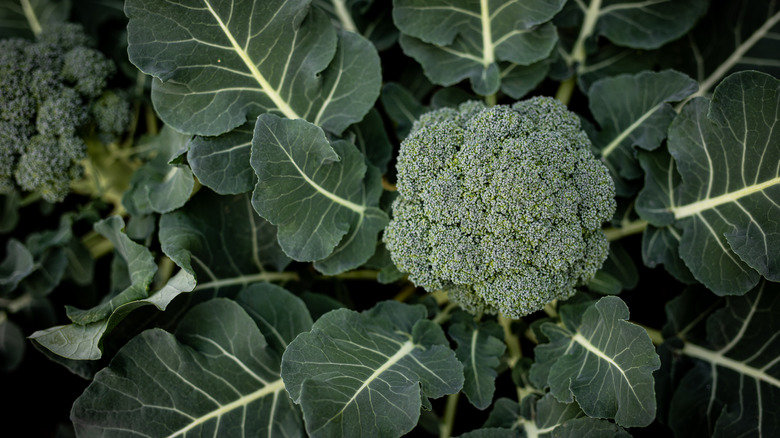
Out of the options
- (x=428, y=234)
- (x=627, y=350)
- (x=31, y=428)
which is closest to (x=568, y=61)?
(x=428, y=234)

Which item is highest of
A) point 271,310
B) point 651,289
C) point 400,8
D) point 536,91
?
point 400,8

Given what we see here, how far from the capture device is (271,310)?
1324mm

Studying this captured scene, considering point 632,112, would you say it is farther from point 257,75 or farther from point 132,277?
point 132,277

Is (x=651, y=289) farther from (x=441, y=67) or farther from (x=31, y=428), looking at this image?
(x=31, y=428)

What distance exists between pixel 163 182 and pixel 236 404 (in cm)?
61

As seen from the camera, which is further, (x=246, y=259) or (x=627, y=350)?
(x=246, y=259)

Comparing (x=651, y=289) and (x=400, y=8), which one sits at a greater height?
(x=400, y=8)

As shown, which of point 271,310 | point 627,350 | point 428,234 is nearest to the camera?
point 627,350

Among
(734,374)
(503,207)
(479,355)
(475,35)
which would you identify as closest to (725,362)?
(734,374)

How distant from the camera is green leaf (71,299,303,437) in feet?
3.77

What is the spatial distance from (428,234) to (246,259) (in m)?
0.53

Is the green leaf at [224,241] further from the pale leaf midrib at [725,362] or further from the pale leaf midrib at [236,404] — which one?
the pale leaf midrib at [725,362]

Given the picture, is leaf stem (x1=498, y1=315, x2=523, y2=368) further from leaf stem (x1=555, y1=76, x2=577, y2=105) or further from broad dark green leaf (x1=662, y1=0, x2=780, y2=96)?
broad dark green leaf (x1=662, y1=0, x2=780, y2=96)

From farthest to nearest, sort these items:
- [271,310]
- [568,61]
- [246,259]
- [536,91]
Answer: [536,91]
[568,61]
[246,259]
[271,310]
